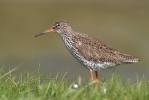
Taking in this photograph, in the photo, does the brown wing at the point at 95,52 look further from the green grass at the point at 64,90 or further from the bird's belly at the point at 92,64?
the green grass at the point at 64,90

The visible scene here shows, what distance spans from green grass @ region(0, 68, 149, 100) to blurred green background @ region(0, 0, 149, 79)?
5.50m

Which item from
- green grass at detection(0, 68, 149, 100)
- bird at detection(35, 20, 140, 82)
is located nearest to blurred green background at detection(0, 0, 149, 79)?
bird at detection(35, 20, 140, 82)

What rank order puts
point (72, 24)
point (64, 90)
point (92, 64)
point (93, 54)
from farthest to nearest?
point (72, 24) → point (93, 54) → point (92, 64) → point (64, 90)

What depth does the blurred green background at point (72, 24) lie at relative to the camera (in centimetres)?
1802

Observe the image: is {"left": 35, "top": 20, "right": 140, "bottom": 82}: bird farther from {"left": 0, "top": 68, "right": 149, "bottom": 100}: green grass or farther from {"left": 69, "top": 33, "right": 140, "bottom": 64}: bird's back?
{"left": 0, "top": 68, "right": 149, "bottom": 100}: green grass

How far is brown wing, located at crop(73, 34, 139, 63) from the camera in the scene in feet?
35.7

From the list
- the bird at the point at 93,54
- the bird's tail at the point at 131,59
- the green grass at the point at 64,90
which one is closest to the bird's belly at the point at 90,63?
the bird at the point at 93,54

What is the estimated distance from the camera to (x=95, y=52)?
11.0 m

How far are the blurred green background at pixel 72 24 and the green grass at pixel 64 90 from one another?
5.50m

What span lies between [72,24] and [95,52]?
1440 cm

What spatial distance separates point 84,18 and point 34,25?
3.10m

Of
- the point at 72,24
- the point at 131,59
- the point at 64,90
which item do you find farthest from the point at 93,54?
the point at 72,24

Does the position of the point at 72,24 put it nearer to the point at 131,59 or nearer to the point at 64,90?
the point at 131,59

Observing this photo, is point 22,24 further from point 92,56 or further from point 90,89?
point 90,89
